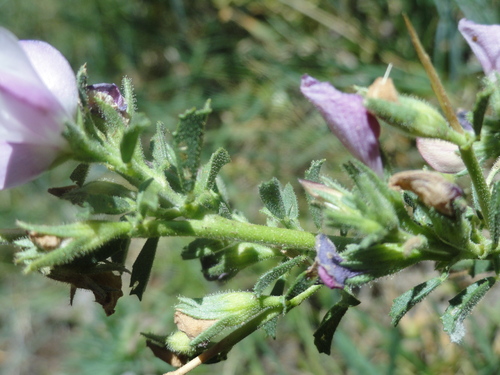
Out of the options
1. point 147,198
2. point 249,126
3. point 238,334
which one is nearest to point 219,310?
point 238,334

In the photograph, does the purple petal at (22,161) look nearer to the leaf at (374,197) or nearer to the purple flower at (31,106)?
the purple flower at (31,106)

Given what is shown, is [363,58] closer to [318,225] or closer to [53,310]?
[318,225]

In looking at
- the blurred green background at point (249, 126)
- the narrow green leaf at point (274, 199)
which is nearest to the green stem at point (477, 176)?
the narrow green leaf at point (274, 199)

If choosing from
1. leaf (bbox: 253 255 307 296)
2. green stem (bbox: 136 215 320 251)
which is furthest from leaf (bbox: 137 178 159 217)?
leaf (bbox: 253 255 307 296)

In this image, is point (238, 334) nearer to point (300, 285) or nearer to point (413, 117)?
point (300, 285)

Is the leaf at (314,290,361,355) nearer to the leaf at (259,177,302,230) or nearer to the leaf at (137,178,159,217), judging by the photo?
the leaf at (259,177,302,230)
